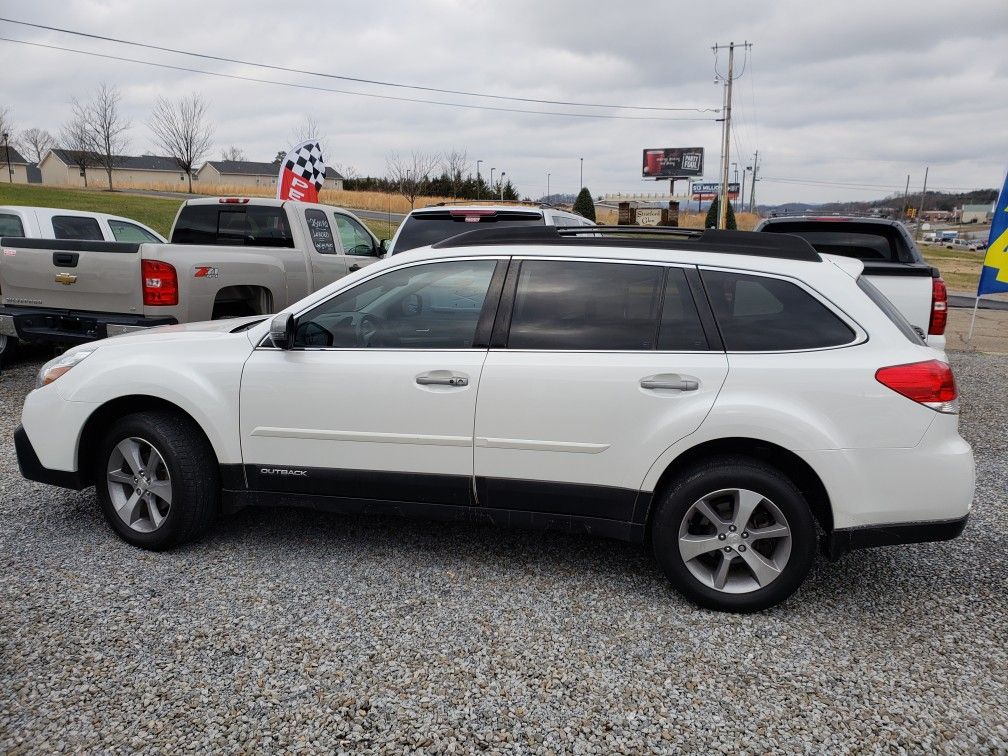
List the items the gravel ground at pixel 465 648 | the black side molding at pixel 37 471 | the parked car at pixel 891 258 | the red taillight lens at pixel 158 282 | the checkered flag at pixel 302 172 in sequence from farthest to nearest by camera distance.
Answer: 1. the checkered flag at pixel 302 172
2. the red taillight lens at pixel 158 282
3. the parked car at pixel 891 258
4. the black side molding at pixel 37 471
5. the gravel ground at pixel 465 648

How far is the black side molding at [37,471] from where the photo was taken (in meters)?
4.09

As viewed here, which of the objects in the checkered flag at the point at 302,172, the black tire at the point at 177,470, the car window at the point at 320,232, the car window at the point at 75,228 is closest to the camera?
the black tire at the point at 177,470

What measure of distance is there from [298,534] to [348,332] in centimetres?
131

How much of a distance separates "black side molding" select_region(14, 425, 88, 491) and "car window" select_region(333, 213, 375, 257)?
18.6 ft

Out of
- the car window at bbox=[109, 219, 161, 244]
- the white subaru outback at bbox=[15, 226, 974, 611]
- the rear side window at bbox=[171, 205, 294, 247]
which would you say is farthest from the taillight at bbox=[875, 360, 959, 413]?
the car window at bbox=[109, 219, 161, 244]

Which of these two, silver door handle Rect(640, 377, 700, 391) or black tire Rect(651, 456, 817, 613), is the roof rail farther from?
black tire Rect(651, 456, 817, 613)

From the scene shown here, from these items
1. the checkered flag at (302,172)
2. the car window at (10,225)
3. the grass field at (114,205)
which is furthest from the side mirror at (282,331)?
the grass field at (114,205)

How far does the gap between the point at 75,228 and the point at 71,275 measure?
421 centimetres

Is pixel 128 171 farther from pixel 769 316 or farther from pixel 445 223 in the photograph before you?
pixel 769 316

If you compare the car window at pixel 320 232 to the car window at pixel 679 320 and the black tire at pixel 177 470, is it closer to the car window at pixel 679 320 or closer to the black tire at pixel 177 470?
the black tire at pixel 177 470

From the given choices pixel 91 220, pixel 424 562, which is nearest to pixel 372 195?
pixel 91 220

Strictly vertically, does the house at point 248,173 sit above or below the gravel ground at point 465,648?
above

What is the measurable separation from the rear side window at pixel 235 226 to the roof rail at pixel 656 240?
519 cm

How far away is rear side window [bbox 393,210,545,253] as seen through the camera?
7.09 m
